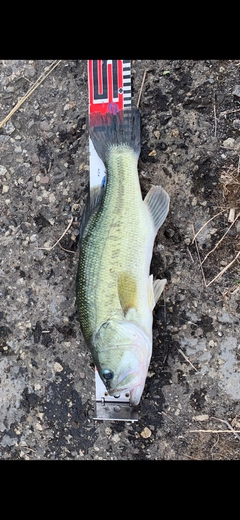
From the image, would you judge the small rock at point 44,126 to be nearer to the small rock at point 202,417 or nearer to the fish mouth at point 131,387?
the fish mouth at point 131,387

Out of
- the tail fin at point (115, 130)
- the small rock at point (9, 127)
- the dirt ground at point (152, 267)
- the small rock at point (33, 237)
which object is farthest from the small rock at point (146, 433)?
the small rock at point (9, 127)

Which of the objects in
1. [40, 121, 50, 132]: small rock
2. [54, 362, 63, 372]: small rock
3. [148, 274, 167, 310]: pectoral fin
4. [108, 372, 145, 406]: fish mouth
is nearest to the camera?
[108, 372, 145, 406]: fish mouth

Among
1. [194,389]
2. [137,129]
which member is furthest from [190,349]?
[137,129]

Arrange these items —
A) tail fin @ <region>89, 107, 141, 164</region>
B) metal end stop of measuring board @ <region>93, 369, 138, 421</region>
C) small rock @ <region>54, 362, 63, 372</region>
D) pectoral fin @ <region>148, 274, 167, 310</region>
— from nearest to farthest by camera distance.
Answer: pectoral fin @ <region>148, 274, 167, 310</region> → tail fin @ <region>89, 107, 141, 164</region> → metal end stop of measuring board @ <region>93, 369, 138, 421</region> → small rock @ <region>54, 362, 63, 372</region>

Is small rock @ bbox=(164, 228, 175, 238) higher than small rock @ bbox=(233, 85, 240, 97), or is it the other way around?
small rock @ bbox=(233, 85, 240, 97)

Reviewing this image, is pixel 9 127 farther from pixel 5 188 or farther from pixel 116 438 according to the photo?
pixel 116 438

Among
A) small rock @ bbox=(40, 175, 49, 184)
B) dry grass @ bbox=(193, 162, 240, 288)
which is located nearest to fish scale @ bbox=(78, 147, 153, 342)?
dry grass @ bbox=(193, 162, 240, 288)

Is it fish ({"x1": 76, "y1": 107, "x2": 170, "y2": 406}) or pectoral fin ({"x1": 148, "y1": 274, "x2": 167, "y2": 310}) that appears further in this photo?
pectoral fin ({"x1": 148, "y1": 274, "x2": 167, "y2": 310})

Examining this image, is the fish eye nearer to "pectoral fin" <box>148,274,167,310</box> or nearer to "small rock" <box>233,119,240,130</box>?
"pectoral fin" <box>148,274,167,310</box>
